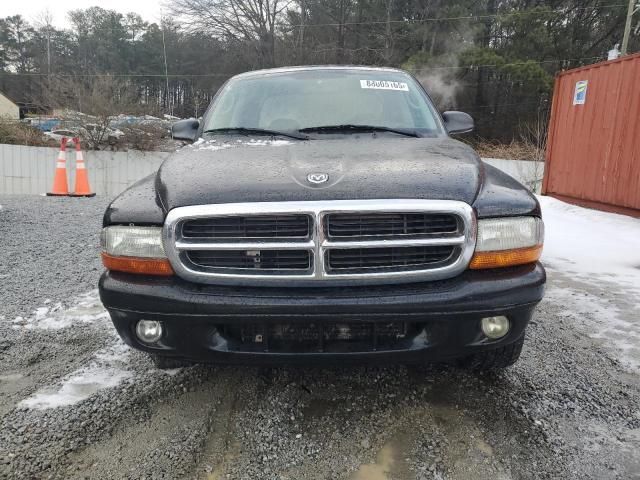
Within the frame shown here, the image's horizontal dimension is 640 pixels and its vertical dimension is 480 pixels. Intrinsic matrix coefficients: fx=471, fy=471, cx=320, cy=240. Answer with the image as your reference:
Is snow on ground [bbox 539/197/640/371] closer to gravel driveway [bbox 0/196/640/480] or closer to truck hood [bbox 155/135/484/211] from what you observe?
gravel driveway [bbox 0/196/640/480]

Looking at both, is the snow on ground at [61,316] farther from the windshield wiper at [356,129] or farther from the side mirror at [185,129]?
the windshield wiper at [356,129]

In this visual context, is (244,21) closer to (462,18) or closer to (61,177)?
(462,18)

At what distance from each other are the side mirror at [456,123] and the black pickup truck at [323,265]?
1.39 metres

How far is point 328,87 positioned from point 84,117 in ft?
49.9

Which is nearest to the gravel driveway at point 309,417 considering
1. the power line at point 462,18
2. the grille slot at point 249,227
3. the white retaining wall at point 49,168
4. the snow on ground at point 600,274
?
the snow on ground at point 600,274

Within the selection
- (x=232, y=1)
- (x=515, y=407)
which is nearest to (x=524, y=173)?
(x=515, y=407)

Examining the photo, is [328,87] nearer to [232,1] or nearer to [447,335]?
[447,335]

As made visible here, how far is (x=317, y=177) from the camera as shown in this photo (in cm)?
201

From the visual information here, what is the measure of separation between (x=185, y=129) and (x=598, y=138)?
744cm

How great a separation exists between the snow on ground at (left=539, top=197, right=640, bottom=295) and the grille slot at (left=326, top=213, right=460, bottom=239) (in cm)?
304

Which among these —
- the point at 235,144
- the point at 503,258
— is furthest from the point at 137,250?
the point at 503,258

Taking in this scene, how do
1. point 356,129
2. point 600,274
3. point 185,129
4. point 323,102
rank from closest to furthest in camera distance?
point 356,129 → point 323,102 → point 185,129 → point 600,274

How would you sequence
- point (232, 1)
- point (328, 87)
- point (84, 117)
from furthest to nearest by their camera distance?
point (232, 1) < point (84, 117) < point (328, 87)

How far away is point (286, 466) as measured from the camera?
1.83 m
